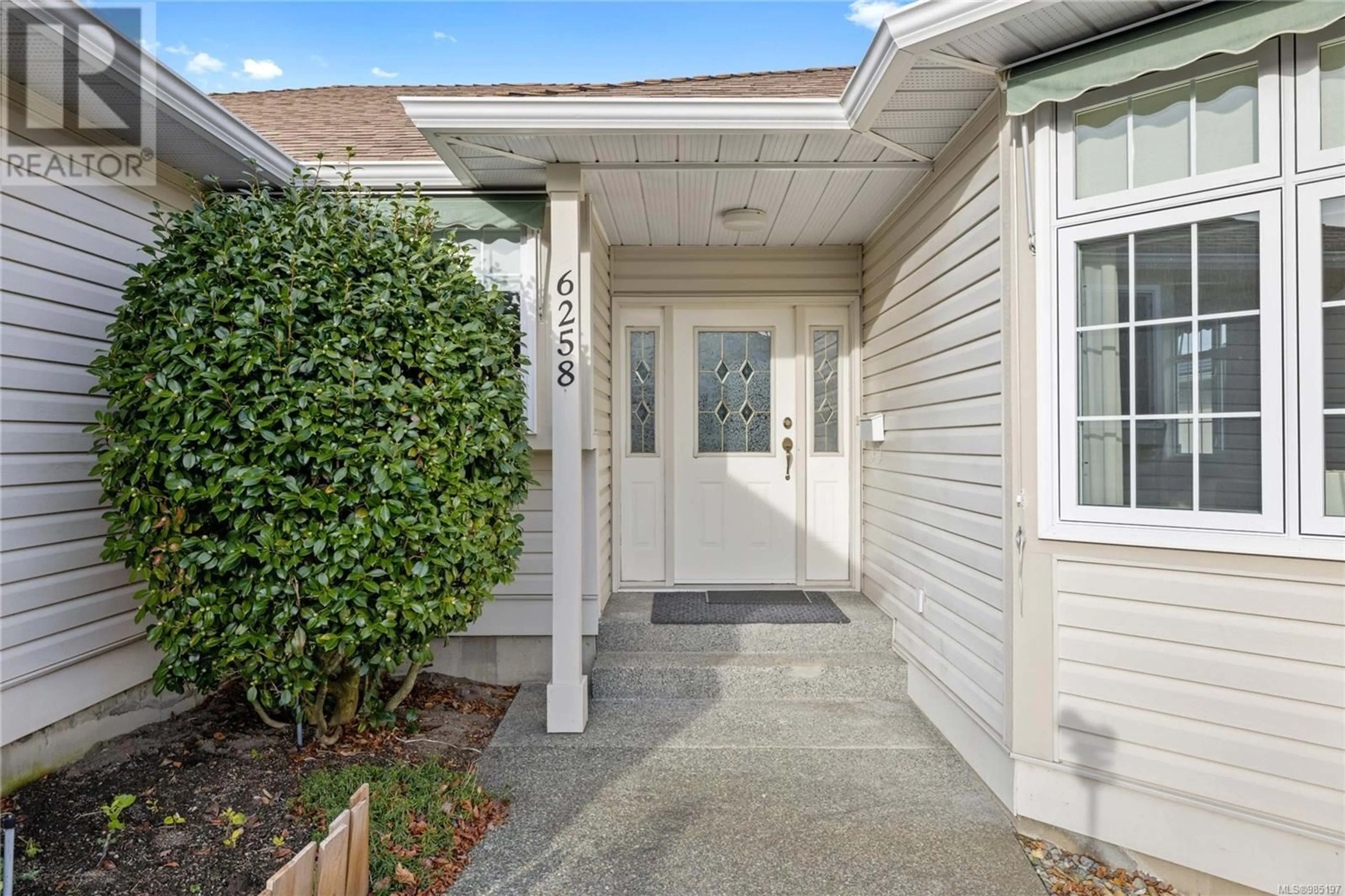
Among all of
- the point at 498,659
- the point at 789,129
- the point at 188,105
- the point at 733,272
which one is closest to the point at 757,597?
the point at 498,659

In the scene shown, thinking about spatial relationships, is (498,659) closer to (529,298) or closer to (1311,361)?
(529,298)

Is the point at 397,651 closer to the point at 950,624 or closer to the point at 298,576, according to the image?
the point at 298,576

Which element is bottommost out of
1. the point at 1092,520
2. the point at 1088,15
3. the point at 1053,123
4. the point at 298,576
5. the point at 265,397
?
the point at 298,576

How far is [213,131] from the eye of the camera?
120 inches

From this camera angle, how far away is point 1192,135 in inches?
85.0

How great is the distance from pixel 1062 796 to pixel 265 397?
10.0ft

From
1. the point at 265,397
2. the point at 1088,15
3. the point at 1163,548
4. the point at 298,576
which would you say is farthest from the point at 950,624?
the point at 265,397

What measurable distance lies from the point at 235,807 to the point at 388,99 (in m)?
4.65

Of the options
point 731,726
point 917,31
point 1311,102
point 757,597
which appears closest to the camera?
point 1311,102

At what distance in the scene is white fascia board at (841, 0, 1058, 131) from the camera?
2.17m

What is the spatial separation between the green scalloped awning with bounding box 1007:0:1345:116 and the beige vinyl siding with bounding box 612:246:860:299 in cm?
222

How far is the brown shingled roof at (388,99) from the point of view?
383 cm

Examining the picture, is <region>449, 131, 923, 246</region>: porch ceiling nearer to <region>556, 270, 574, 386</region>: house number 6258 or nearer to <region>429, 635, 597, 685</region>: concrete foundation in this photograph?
<region>556, 270, 574, 386</region>: house number 6258

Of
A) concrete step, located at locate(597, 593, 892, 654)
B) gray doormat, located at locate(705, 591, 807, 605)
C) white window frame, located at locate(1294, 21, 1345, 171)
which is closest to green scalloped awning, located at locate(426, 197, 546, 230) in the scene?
concrete step, located at locate(597, 593, 892, 654)
